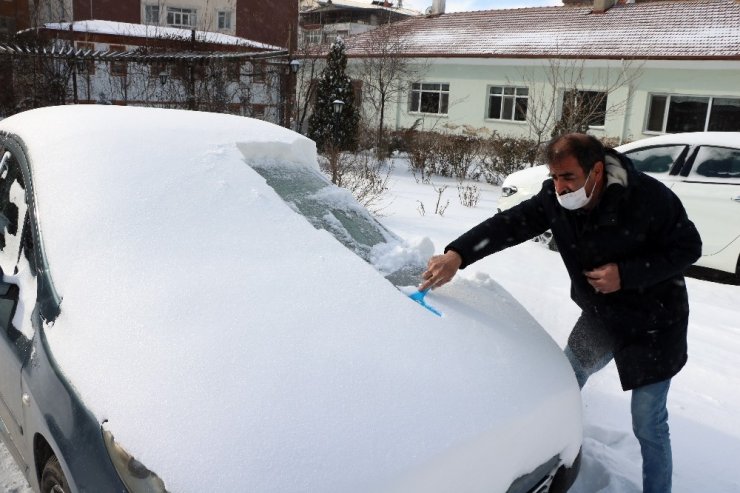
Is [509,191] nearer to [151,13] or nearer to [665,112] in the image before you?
[665,112]

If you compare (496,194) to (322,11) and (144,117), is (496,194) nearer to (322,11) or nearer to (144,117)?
(144,117)

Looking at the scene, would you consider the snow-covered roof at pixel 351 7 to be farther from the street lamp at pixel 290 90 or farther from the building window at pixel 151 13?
the street lamp at pixel 290 90

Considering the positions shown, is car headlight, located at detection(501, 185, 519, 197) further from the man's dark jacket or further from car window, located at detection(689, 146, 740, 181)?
the man's dark jacket

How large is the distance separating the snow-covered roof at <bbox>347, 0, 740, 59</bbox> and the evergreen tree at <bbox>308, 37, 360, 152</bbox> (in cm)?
532

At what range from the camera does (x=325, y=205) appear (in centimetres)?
291

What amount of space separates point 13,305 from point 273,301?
1067mm

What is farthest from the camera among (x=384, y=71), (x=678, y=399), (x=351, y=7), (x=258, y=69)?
(x=351, y=7)

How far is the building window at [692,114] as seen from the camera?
16.7m

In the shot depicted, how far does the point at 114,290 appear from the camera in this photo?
1951mm

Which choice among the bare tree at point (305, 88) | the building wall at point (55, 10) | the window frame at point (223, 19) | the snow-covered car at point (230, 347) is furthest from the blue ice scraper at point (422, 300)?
the window frame at point (223, 19)

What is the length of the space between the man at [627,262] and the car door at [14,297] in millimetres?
1483

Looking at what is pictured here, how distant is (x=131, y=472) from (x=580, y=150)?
1.76m

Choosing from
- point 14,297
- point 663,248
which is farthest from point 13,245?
point 663,248

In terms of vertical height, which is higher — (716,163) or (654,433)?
(716,163)
